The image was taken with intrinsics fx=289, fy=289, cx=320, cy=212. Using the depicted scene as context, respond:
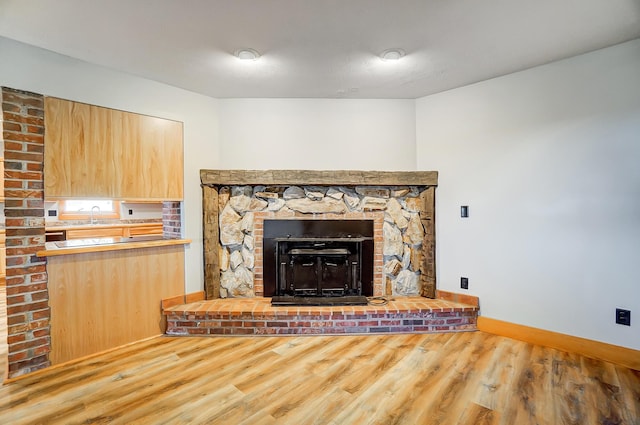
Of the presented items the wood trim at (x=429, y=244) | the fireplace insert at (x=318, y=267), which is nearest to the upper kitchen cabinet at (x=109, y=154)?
the fireplace insert at (x=318, y=267)

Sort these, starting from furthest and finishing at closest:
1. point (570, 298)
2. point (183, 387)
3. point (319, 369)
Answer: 1. point (570, 298)
2. point (319, 369)
3. point (183, 387)

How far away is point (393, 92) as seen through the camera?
2980 millimetres

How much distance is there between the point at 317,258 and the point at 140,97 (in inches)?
90.6

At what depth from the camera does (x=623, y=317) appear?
7.14 feet

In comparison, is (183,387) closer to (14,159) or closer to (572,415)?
(14,159)

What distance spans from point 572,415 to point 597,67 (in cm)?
249

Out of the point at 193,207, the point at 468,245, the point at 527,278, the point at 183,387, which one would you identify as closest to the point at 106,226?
the point at 193,207

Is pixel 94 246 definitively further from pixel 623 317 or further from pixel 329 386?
pixel 623 317

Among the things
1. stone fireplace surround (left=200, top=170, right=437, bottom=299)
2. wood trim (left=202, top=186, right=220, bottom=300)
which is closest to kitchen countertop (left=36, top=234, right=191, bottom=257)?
wood trim (left=202, top=186, right=220, bottom=300)

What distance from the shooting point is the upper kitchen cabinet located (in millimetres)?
2223

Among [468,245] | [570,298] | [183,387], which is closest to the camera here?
[183,387]

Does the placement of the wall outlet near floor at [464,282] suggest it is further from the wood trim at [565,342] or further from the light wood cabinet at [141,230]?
the light wood cabinet at [141,230]

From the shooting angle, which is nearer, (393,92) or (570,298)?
(570,298)

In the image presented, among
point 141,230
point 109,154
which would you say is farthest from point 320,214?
point 141,230
